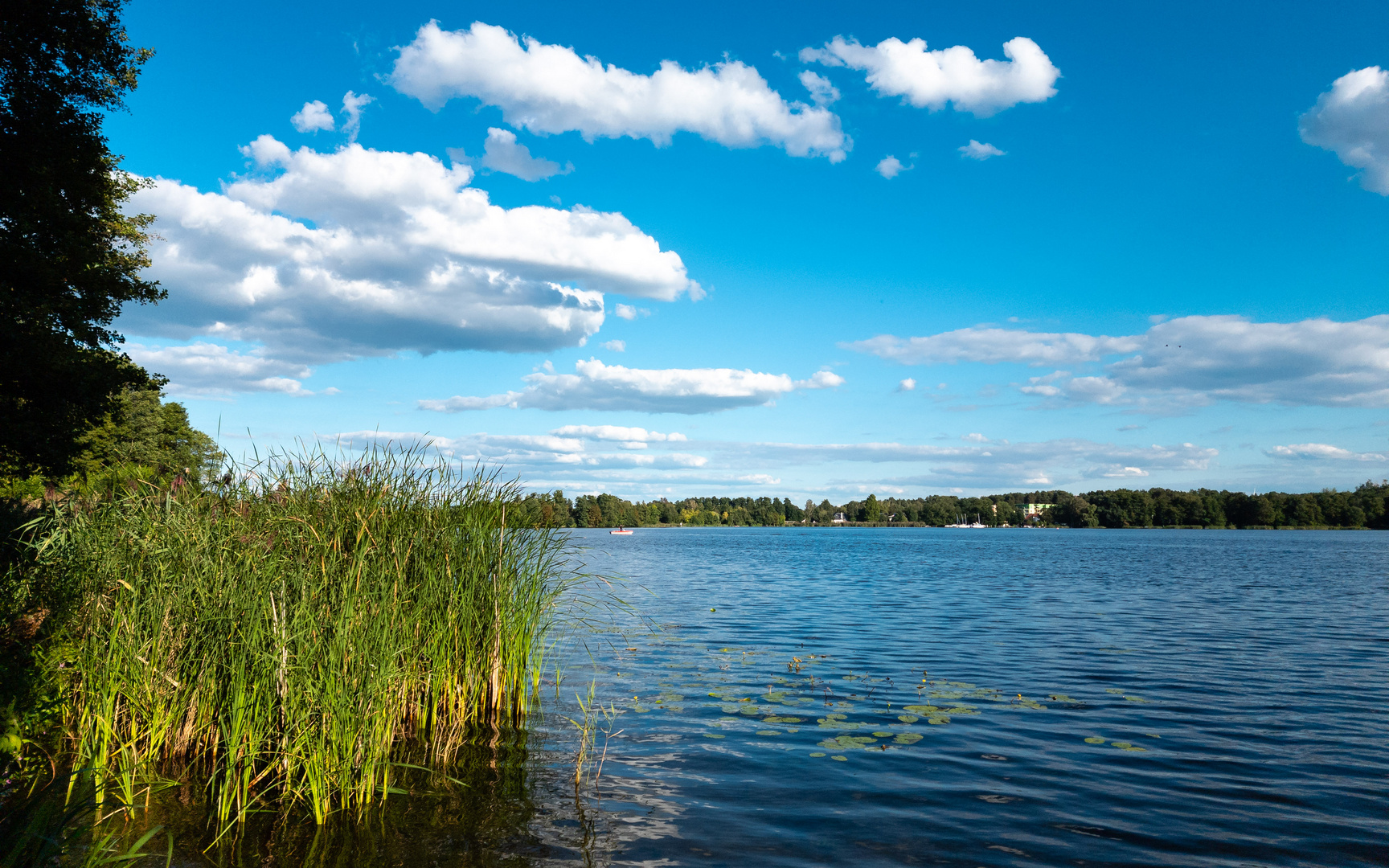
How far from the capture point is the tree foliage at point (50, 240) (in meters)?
18.0

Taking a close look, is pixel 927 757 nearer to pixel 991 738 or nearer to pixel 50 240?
pixel 991 738

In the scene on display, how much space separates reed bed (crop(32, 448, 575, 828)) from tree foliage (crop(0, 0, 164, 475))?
362 inches

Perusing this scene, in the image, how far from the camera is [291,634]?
770 centimetres

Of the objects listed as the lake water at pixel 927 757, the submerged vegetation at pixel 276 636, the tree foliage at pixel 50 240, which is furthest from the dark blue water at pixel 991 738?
the tree foliage at pixel 50 240

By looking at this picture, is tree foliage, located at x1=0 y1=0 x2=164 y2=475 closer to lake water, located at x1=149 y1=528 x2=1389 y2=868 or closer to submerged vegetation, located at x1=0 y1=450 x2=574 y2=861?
submerged vegetation, located at x1=0 y1=450 x2=574 y2=861

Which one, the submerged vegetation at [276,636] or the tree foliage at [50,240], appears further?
the tree foliage at [50,240]

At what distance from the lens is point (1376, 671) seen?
17.4 meters

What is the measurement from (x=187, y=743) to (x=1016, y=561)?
65508 mm

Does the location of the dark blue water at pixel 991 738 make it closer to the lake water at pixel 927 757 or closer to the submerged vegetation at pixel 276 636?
the lake water at pixel 927 757

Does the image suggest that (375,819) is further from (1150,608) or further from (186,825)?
(1150,608)

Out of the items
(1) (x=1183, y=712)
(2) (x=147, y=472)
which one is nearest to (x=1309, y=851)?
(1) (x=1183, y=712)

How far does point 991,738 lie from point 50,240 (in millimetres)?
25600

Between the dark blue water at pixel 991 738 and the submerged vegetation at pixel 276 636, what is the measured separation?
8.12 feet

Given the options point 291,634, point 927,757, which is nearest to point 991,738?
point 927,757
